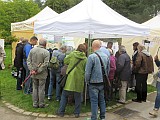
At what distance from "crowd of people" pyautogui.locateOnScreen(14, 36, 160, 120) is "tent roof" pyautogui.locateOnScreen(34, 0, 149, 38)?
1.56 feet

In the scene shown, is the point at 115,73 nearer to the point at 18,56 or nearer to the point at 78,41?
the point at 18,56

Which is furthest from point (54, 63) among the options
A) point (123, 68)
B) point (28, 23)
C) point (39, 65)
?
point (28, 23)

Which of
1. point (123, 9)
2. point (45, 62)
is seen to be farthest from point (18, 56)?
point (123, 9)

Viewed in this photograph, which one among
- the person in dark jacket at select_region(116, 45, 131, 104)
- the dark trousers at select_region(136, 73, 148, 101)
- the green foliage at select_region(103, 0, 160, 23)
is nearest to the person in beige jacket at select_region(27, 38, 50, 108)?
the person in dark jacket at select_region(116, 45, 131, 104)

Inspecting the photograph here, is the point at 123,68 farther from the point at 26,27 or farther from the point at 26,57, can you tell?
the point at 26,27

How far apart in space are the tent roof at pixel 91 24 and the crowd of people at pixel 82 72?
0.48 metres

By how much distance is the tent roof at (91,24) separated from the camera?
568cm

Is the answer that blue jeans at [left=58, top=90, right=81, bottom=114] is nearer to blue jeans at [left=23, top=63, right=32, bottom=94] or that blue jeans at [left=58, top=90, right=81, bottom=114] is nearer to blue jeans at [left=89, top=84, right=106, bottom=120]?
blue jeans at [left=89, top=84, right=106, bottom=120]

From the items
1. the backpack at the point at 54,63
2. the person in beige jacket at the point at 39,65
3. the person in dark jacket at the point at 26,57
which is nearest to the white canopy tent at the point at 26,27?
the person in dark jacket at the point at 26,57

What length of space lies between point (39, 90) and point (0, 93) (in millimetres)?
2071

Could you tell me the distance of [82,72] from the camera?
5457 millimetres

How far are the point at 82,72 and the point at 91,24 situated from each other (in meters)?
1.20

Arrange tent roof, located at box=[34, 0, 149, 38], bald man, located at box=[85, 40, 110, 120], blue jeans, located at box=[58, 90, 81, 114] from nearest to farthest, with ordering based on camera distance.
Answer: bald man, located at box=[85, 40, 110, 120]
blue jeans, located at box=[58, 90, 81, 114]
tent roof, located at box=[34, 0, 149, 38]

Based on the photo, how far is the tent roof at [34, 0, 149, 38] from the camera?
18.6 ft
